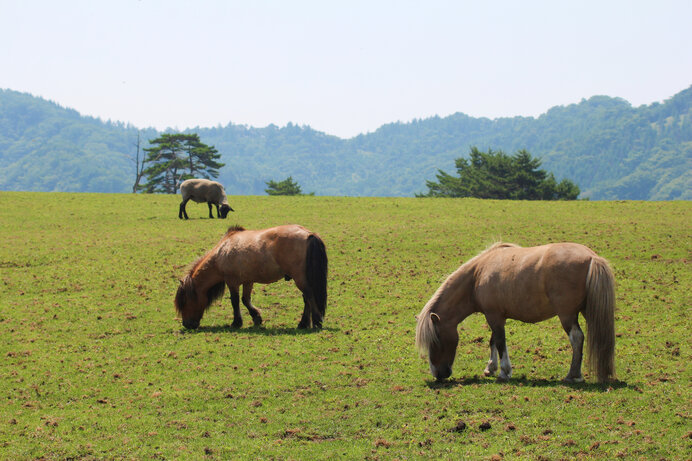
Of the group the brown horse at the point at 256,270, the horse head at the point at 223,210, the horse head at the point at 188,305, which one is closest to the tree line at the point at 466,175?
the horse head at the point at 223,210

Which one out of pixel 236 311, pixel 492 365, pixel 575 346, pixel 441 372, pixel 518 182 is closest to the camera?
pixel 575 346

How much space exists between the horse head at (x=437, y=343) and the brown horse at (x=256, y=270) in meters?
3.97

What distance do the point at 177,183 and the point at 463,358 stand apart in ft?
233

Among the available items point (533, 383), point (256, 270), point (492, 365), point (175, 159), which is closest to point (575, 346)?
point (533, 383)

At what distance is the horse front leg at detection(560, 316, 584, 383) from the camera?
8930 millimetres

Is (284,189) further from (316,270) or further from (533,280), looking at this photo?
(533,280)

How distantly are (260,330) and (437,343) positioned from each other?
5.42m

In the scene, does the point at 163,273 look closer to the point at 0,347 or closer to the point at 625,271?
the point at 0,347

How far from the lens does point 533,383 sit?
9.39 m

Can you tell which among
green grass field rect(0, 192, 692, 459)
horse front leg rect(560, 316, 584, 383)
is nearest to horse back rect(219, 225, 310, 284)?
green grass field rect(0, 192, 692, 459)

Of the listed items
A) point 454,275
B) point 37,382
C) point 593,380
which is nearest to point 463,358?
point 454,275

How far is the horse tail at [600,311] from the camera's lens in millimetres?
8617

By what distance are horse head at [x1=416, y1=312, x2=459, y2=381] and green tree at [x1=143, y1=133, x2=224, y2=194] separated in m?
70.6

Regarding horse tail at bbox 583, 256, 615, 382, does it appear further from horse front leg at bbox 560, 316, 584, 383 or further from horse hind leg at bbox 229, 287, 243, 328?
horse hind leg at bbox 229, 287, 243, 328
